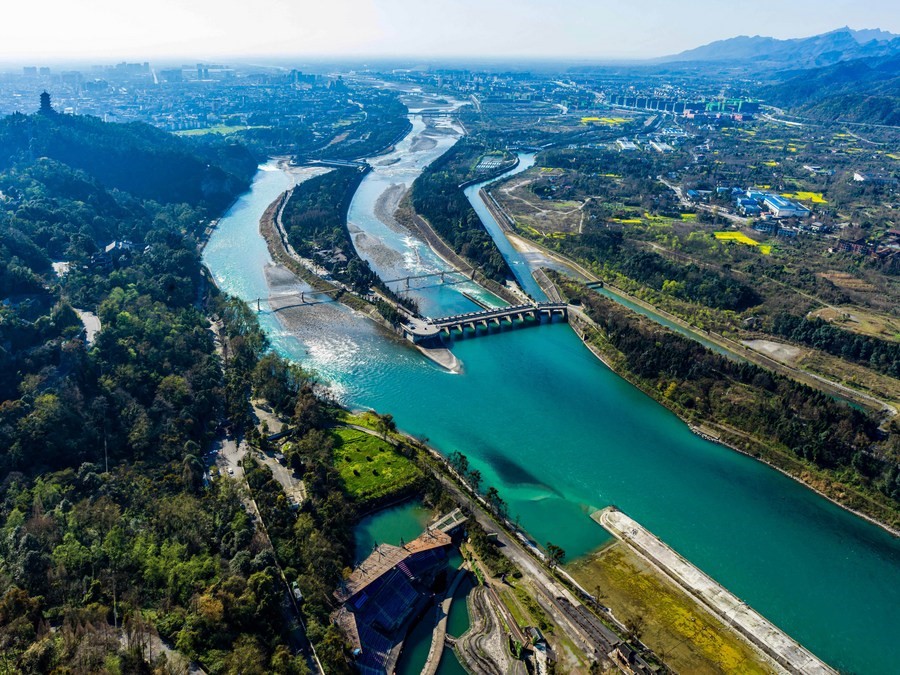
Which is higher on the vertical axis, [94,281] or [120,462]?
[94,281]

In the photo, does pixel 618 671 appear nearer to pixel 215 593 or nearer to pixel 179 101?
pixel 215 593

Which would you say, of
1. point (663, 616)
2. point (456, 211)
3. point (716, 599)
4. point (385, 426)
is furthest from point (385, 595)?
point (456, 211)

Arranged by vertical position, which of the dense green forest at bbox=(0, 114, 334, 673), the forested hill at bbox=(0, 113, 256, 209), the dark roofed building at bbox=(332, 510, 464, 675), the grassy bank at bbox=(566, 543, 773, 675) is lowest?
the grassy bank at bbox=(566, 543, 773, 675)

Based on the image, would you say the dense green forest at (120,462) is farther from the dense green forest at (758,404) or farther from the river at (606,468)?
the dense green forest at (758,404)

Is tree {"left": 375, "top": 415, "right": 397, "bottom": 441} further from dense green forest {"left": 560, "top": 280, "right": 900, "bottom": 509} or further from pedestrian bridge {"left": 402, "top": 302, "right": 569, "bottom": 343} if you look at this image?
dense green forest {"left": 560, "top": 280, "right": 900, "bottom": 509}

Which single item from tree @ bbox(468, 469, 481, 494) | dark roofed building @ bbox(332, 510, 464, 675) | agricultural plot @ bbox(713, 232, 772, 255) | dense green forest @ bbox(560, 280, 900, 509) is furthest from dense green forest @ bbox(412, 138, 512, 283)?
dark roofed building @ bbox(332, 510, 464, 675)

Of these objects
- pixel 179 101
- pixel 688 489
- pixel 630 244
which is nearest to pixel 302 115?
pixel 179 101

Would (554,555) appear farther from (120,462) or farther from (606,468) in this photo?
(120,462)
